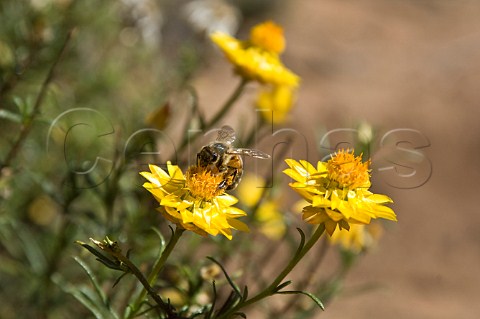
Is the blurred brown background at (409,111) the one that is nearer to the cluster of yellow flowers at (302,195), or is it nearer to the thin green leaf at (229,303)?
the cluster of yellow flowers at (302,195)

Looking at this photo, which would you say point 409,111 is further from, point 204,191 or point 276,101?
point 204,191

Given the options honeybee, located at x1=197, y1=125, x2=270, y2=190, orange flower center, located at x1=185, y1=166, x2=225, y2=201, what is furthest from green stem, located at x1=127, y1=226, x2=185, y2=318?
honeybee, located at x1=197, y1=125, x2=270, y2=190

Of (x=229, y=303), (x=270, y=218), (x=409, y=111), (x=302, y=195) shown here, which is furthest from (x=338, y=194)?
(x=409, y=111)

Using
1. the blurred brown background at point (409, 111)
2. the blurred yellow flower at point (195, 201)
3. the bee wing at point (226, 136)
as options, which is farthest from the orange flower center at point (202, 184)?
the blurred brown background at point (409, 111)

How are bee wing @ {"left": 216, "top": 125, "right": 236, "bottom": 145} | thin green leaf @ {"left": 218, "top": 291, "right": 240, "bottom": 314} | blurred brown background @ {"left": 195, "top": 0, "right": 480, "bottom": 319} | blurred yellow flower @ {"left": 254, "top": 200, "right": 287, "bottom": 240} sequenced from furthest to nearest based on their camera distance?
blurred brown background @ {"left": 195, "top": 0, "right": 480, "bottom": 319}
blurred yellow flower @ {"left": 254, "top": 200, "right": 287, "bottom": 240}
bee wing @ {"left": 216, "top": 125, "right": 236, "bottom": 145}
thin green leaf @ {"left": 218, "top": 291, "right": 240, "bottom": 314}

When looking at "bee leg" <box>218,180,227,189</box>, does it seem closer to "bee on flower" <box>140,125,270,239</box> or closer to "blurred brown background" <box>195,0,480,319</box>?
"bee on flower" <box>140,125,270,239</box>

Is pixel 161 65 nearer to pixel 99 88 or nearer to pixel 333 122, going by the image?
pixel 99 88
